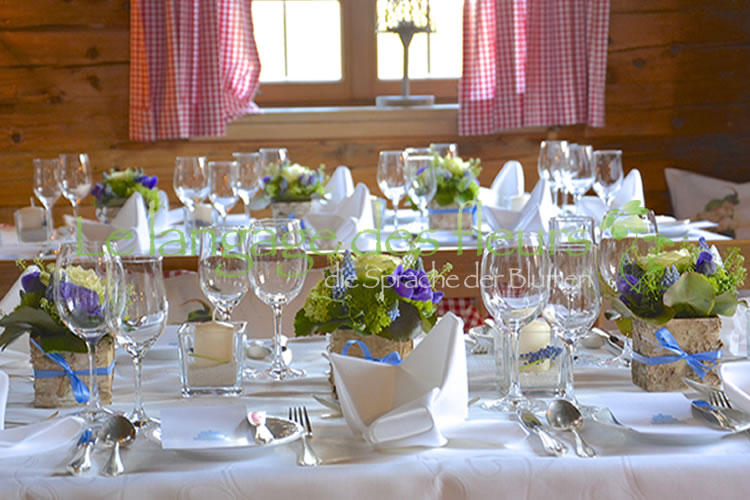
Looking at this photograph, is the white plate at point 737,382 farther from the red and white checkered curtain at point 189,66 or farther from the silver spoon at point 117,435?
the red and white checkered curtain at point 189,66

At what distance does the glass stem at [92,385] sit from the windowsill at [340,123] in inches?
111

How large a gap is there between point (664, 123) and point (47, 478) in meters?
3.58

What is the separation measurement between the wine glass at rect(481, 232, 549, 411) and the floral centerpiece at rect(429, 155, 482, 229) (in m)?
1.46

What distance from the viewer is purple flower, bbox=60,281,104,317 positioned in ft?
3.43

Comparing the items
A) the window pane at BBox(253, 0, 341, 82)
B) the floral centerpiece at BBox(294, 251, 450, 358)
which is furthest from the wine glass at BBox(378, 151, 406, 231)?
the window pane at BBox(253, 0, 341, 82)

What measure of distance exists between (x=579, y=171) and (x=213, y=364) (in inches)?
66.4

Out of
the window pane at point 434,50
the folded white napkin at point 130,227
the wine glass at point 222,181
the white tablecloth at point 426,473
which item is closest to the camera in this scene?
the white tablecloth at point 426,473

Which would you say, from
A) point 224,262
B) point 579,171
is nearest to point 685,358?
point 224,262

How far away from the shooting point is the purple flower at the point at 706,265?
118 cm

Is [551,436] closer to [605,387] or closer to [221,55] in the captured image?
[605,387]

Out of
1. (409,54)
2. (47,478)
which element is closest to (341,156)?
(409,54)

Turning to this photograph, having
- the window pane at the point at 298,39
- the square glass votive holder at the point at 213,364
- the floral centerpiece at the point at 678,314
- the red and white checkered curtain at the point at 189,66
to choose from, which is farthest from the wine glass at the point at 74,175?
the floral centerpiece at the point at 678,314

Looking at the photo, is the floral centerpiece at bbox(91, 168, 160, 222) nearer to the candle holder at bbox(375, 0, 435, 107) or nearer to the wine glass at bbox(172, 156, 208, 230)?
the wine glass at bbox(172, 156, 208, 230)

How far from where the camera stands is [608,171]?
2.55 m
